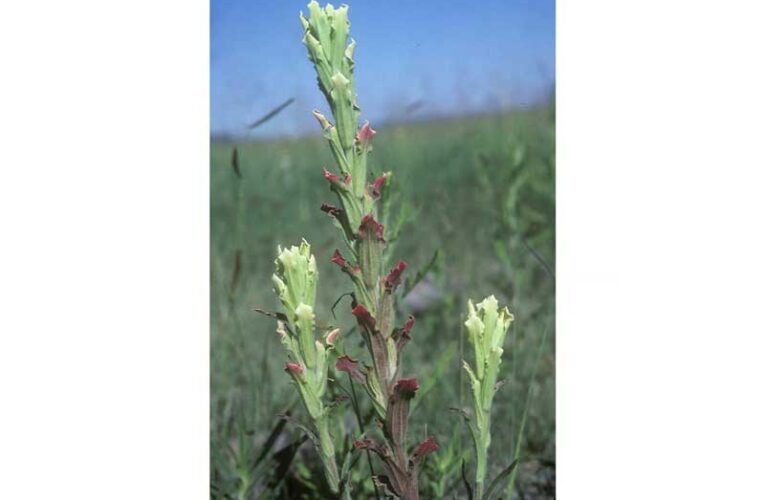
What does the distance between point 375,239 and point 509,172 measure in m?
0.65

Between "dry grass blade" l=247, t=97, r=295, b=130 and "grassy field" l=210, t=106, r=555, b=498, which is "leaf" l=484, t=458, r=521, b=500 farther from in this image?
"dry grass blade" l=247, t=97, r=295, b=130

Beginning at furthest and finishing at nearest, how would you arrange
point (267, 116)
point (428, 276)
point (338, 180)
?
point (428, 276) → point (267, 116) → point (338, 180)

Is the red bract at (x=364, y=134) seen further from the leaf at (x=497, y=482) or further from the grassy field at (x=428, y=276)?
the leaf at (x=497, y=482)

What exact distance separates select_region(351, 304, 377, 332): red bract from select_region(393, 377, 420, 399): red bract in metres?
0.05

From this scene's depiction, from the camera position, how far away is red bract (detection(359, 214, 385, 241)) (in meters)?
0.78

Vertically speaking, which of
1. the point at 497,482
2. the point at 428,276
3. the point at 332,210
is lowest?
the point at 497,482

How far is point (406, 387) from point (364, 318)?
0.07m

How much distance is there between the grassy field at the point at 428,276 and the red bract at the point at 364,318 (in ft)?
0.69

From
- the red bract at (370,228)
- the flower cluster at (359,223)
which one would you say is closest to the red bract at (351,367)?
the flower cluster at (359,223)

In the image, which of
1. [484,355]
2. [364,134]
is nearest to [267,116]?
[364,134]

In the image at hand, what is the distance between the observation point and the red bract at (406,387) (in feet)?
2.56

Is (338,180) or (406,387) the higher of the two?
(338,180)

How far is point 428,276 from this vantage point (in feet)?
4.82

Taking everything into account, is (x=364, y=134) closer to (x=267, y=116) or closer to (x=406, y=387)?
(x=406, y=387)
